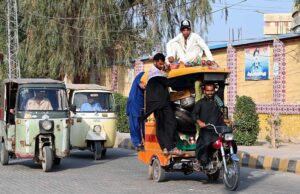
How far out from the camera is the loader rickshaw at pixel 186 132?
10.7 meters

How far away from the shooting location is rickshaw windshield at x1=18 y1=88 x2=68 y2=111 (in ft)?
47.7

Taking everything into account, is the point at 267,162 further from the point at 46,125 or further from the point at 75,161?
the point at 46,125

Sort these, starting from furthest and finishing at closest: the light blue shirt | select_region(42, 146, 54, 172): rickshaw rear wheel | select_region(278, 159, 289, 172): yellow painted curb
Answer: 1. the light blue shirt
2. select_region(278, 159, 289, 172): yellow painted curb
3. select_region(42, 146, 54, 172): rickshaw rear wheel

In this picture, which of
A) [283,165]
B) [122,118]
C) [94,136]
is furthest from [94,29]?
[283,165]

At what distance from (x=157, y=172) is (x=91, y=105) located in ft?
21.7

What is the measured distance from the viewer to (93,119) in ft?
58.0

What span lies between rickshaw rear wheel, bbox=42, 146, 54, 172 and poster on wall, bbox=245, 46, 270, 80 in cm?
1243

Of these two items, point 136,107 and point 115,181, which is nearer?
point 115,181

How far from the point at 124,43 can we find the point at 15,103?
18.1 metres

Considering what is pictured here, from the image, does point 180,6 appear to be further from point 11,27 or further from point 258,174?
point 258,174

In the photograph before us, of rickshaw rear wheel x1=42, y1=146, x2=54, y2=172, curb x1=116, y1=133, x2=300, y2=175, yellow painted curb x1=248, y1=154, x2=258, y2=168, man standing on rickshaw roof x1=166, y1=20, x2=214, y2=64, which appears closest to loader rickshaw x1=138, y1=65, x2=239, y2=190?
man standing on rickshaw roof x1=166, y1=20, x2=214, y2=64

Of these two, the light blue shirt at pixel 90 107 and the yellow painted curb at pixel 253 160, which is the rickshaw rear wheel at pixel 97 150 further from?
the yellow painted curb at pixel 253 160

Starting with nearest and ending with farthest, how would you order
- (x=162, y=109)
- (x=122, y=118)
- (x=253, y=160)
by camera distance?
(x=162, y=109) < (x=253, y=160) < (x=122, y=118)

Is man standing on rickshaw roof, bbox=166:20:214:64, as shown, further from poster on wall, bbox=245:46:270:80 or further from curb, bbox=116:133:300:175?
poster on wall, bbox=245:46:270:80
